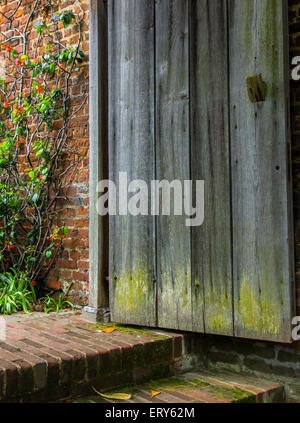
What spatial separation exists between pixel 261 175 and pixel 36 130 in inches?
Answer: 88.4

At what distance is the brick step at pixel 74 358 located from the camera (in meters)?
2.12

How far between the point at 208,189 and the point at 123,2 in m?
1.45

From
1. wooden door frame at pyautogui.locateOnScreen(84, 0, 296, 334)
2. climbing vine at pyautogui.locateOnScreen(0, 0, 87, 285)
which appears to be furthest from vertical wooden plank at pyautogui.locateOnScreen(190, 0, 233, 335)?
climbing vine at pyautogui.locateOnScreen(0, 0, 87, 285)

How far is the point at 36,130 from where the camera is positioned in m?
4.00

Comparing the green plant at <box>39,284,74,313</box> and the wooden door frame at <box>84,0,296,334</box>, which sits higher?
the wooden door frame at <box>84,0,296,334</box>

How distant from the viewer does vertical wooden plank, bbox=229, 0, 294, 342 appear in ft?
8.06

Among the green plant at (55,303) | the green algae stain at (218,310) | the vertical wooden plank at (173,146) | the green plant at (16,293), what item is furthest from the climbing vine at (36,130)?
the green algae stain at (218,310)

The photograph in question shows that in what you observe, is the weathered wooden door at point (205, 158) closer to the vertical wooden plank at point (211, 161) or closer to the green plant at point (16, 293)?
the vertical wooden plank at point (211, 161)

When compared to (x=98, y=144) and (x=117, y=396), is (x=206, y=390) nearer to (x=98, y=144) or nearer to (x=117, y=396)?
(x=117, y=396)

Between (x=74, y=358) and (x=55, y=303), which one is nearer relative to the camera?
(x=74, y=358)

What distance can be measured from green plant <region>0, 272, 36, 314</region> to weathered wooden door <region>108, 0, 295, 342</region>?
95 cm

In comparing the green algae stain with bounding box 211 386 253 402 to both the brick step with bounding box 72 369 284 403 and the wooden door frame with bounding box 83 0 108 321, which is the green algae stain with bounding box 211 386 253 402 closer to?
the brick step with bounding box 72 369 284 403

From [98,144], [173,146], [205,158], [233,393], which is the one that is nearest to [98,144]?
[98,144]
